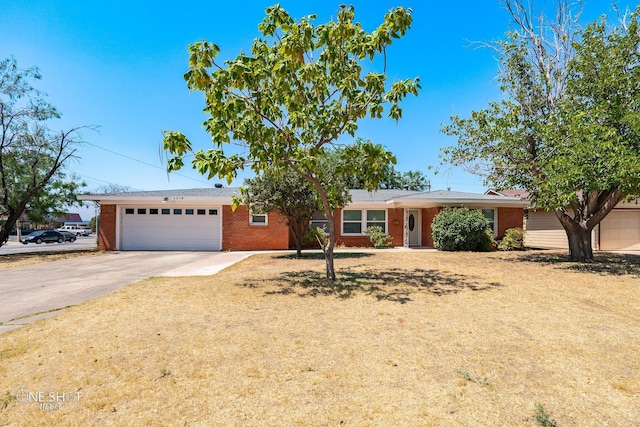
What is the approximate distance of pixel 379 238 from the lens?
17.4 m

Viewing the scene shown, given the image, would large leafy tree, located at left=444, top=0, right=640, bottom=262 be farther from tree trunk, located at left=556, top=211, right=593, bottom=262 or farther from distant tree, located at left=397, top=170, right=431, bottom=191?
distant tree, located at left=397, top=170, right=431, bottom=191

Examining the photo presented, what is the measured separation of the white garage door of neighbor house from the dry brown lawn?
11.1 meters

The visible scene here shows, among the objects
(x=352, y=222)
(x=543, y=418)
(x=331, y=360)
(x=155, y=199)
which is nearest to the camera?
(x=543, y=418)

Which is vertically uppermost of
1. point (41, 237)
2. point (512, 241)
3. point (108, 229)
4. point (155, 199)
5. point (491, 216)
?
point (155, 199)

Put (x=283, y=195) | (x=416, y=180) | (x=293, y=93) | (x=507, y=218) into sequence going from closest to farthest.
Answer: (x=293, y=93) → (x=283, y=195) → (x=507, y=218) → (x=416, y=180)

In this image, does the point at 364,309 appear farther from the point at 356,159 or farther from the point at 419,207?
the point at 419,207

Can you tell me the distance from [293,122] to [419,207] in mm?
13057

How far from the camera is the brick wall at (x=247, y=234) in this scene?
17.5 m

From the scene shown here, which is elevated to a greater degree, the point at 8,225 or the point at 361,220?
the point at 361,220

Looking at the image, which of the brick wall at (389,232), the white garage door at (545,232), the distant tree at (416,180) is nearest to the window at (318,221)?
the brick wall at (389,232)

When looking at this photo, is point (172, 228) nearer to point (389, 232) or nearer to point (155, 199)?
point (155, 199)

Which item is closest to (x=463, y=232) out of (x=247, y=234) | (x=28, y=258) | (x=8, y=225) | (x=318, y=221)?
(x=318, y=221)

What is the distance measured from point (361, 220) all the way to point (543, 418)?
15860 millimetres

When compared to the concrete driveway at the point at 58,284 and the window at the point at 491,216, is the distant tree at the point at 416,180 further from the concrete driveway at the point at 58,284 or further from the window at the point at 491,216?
the concrete driveway at the point at 58,284
